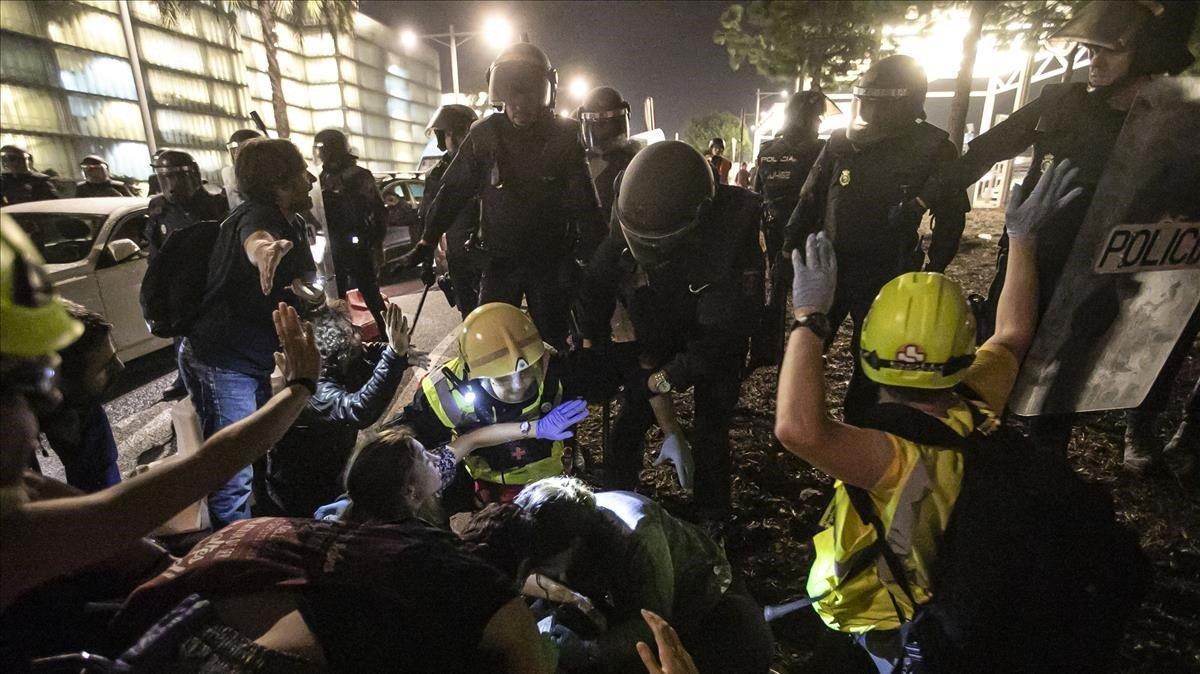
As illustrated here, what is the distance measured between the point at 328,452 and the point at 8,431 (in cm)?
176

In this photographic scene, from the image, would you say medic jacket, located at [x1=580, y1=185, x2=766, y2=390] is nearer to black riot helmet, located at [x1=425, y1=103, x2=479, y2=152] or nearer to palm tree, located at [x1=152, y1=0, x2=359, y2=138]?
black riot helmet, located at [x1=425, y1=103, x2=479, y2=152]

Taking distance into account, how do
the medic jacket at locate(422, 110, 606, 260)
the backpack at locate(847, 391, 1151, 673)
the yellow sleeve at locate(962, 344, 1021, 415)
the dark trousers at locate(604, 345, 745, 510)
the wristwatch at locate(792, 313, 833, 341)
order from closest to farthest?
the backpack at locate(847, 391, 1151, 673), the wristwatch at locate(792, 313, 833, 341), the yellow sleeve at locate(962, 344, 1021, 415), the dark trousers at locate(604, 345, 745, 510), the medic jacket at locate(422, 110, 606, 260)

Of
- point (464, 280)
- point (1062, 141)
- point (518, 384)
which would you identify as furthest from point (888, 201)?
point (464, 280)

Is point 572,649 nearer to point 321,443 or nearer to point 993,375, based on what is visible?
point 321,443

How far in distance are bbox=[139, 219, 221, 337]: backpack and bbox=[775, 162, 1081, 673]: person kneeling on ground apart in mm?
2532

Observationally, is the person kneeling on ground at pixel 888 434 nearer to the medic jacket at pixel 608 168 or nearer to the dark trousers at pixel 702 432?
the dark trousers at pixel 702 432

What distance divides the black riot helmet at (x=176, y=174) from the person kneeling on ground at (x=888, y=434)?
5.03m

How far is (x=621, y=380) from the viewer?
3.14m

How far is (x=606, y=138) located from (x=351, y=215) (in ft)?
8.70

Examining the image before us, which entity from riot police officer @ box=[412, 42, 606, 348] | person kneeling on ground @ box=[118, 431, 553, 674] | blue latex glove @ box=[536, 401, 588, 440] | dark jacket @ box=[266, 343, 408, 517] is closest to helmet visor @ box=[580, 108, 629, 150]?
riot police officer @ box=[412, 42, 606, 348]

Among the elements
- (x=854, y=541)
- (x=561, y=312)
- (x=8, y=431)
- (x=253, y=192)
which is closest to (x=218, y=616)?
(x=8, y=431)

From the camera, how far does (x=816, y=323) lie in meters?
1.59

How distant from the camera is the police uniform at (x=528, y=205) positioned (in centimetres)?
368

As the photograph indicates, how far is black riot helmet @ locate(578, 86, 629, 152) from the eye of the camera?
4.83 meters
